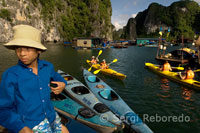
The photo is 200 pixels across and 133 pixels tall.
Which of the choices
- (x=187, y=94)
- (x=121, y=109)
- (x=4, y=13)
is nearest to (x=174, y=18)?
(x=4, y=13)

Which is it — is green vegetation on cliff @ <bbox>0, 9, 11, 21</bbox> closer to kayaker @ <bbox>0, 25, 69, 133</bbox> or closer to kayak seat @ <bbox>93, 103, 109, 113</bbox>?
kayak seat @ <bbox>93, 103, 109, 113</bbox>

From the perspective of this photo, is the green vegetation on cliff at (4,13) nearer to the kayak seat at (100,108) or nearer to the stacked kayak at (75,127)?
the kayak seat at (100,108)

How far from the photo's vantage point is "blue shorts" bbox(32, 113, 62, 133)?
1.70 meters

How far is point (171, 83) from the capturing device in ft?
42.7

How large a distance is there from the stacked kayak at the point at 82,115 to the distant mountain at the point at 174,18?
167781 millimetres

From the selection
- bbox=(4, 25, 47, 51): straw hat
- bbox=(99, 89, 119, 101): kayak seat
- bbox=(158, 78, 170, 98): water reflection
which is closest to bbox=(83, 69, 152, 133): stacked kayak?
bbox=(99, 89, 119, 101): kayak seat

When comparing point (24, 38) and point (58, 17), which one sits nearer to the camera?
point (24, 38)

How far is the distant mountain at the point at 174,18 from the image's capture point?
511 feet

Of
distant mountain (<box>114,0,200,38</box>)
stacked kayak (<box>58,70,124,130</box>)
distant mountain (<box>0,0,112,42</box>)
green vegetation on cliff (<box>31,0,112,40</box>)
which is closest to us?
stacked kayak (<box>58,70,124,130</box>)

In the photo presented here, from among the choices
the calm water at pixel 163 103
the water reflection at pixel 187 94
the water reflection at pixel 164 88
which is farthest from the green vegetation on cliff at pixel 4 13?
the water reflection at pixel 187 94

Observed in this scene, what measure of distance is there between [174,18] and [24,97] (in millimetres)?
197851

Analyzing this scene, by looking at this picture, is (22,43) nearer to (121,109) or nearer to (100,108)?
(100,108)

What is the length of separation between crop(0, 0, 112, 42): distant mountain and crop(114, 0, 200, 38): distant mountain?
8646 cm

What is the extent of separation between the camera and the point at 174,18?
529 feet
